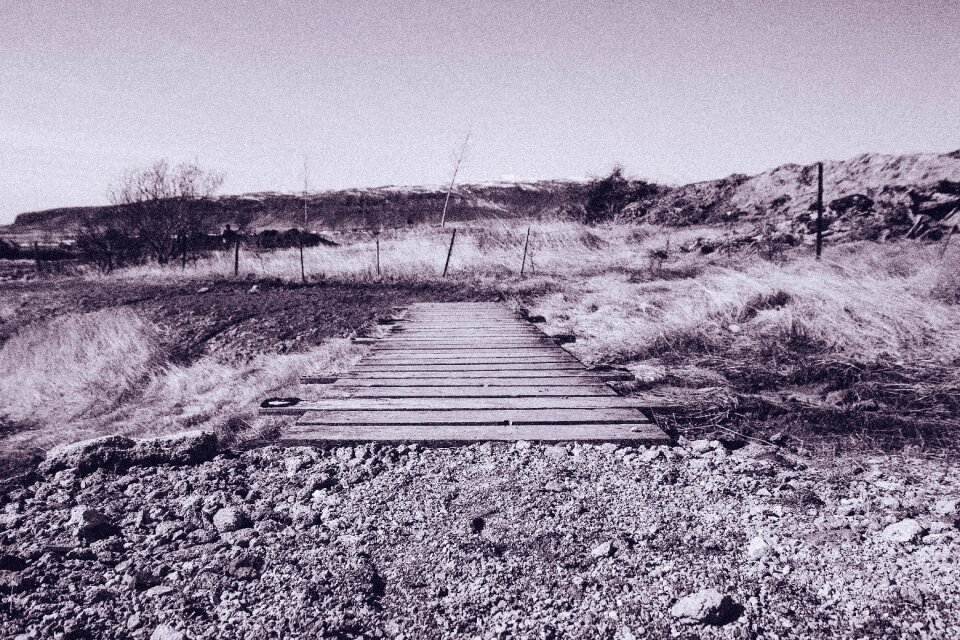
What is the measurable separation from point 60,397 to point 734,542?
8068 mm

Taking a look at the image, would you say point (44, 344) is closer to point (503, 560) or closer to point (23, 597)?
point (23, 597)

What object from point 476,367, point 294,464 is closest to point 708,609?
point 294,464

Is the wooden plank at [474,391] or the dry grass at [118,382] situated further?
the dry grass at [118,382]

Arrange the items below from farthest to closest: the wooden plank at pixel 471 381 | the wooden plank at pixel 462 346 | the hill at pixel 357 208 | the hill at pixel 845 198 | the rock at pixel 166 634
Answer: the hill at pixel 357 208 < the hill at pixel 845 198 < the wooden plank at pixel 462 346 < the wooden plank at pixel 471 381 < the rock at pixel 166 634

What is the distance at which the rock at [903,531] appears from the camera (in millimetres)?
1848

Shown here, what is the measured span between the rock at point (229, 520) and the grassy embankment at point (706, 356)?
1.37 meters

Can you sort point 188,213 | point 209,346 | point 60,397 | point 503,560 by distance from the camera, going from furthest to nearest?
point 188,213, point 209,346, point 60,397, point 503,560

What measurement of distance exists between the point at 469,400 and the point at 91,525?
202 centimetres

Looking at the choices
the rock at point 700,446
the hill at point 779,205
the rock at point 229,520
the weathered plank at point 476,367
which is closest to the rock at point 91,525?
the rock at point 229,520

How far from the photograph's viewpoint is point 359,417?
3.21 metres

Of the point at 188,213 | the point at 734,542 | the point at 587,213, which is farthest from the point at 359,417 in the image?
the point at 587,213

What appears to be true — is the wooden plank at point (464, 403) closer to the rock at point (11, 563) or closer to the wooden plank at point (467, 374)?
the wooden plank at point (467, 374)

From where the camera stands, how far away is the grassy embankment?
341 cm

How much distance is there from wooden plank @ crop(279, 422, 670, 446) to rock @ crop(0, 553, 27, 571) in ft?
3.76
